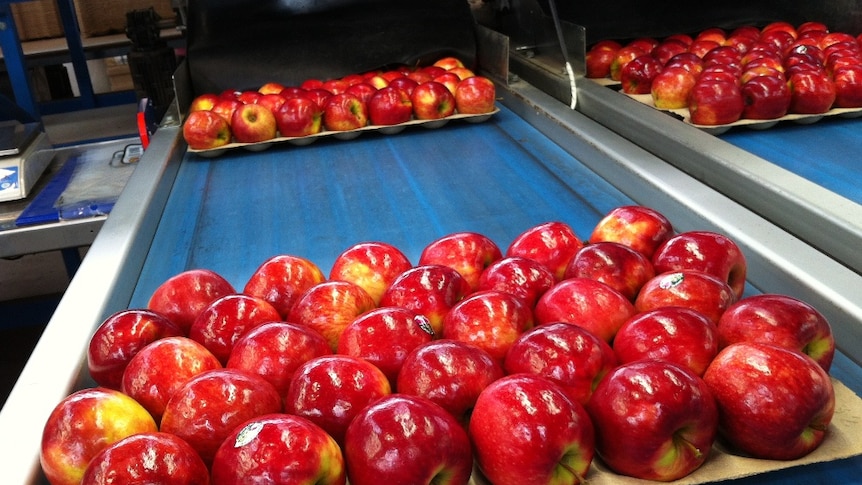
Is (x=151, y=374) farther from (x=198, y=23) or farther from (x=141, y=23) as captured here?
(x=141, y=23)

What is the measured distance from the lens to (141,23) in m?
5.12

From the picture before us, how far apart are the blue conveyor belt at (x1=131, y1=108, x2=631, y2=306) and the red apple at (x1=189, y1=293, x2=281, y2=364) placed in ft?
1.74

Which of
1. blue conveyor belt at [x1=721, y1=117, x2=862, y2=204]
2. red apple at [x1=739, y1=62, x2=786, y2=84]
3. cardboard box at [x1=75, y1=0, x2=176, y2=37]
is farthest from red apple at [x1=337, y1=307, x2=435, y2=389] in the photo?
cardboard box at [x1=75, y1=0, x2=176, y2=37]

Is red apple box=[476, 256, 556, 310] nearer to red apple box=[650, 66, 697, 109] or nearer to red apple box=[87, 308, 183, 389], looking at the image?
red apple box=[87, 308, 183, 389]

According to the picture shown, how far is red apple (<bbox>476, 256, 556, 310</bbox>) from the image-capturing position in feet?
4.27

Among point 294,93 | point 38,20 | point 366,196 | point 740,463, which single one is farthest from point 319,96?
point 38,20

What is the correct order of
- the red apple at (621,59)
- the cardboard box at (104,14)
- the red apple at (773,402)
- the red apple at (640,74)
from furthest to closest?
the cardboard box at (104,14)
the red apple at (621,59)
the red apple at (640,74)
the red apple at (773,402)

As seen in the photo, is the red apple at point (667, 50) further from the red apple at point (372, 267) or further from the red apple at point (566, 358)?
the red apple at point (566, 358)

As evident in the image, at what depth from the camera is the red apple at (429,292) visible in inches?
49.8

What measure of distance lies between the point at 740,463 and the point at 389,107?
212 centimetres

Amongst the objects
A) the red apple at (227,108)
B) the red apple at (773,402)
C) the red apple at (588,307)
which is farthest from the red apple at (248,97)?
the red apple at (773,402)

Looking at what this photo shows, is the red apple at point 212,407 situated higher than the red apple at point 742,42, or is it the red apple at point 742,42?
the red apple at point 212,407

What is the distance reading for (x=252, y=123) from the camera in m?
2.79

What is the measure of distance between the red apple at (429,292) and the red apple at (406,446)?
34cm
